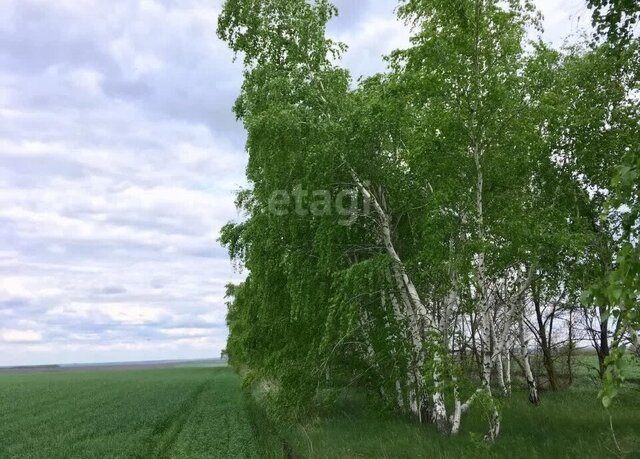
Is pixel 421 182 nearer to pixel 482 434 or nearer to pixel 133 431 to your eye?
pixel 482 434

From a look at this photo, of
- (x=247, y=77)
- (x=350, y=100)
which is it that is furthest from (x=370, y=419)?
(x=247, y=77)

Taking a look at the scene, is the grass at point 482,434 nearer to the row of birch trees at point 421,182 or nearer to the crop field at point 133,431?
the row of birch trees at point 421,182

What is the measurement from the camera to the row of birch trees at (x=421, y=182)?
1531cm

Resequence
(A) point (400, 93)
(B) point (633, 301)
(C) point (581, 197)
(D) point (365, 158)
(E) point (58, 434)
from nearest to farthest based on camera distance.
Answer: (B) point (633, 301)
(A) point (400, 93)
(D) point (365, 158)
(C) point (581, 197)
(E) point (58, 434)

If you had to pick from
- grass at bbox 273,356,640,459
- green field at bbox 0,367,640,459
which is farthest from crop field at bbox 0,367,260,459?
grass at bbox 273,356,640,459

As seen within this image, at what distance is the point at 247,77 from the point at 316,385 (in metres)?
11.6

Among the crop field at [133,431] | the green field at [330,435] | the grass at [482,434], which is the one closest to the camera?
the grass at [482,434]

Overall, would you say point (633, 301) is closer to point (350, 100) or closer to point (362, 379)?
point (350, 100)

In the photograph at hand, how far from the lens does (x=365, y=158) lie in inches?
688

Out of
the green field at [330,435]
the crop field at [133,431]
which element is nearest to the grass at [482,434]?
the green field at [330,435]

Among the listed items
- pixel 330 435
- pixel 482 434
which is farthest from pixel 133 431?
pixel 482 434

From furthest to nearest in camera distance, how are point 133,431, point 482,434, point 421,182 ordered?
1. point 133,431
2. point 421,182
3. point 482,434

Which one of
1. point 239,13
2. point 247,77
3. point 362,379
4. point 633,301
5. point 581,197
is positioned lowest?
point 362,379

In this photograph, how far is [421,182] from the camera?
695 inches
